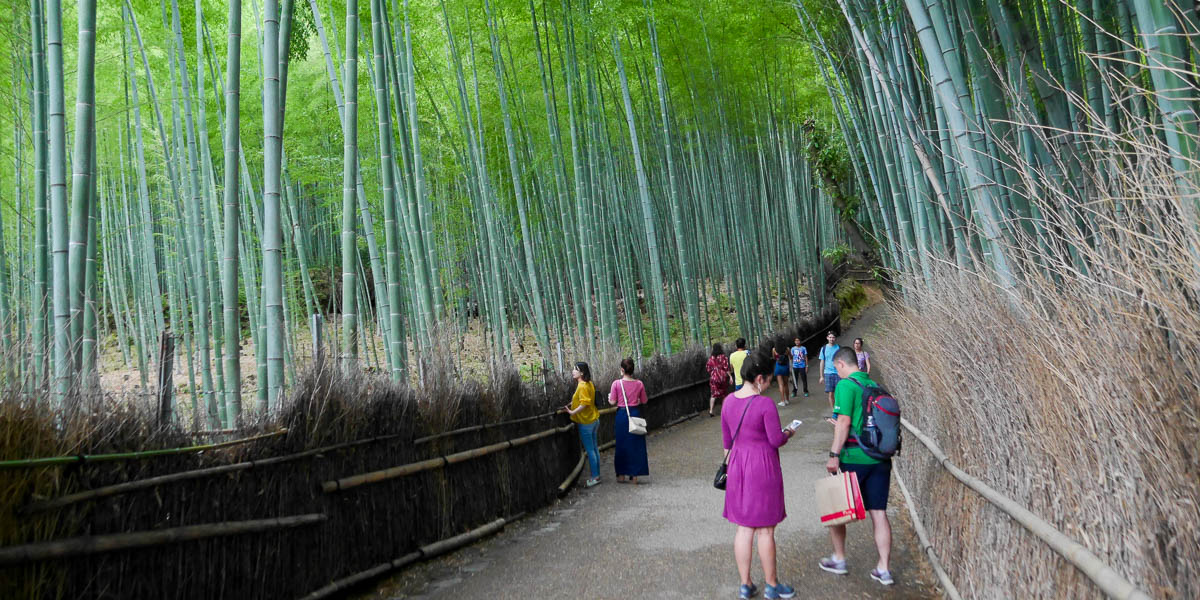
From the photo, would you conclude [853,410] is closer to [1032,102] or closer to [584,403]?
[1032,102]

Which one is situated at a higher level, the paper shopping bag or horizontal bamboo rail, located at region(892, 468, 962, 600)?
the paper shopping bag

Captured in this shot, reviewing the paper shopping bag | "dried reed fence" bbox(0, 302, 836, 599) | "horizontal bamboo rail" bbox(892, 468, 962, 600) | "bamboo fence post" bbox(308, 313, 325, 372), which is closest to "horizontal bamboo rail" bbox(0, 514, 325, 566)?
"dried reed fence" bbox(0, 302, 836, 599)

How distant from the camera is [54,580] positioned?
221 centimetres

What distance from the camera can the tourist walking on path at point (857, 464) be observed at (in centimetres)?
341

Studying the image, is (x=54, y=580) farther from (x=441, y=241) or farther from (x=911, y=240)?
(x=441, y=241)

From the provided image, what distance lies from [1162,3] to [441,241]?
11.7m

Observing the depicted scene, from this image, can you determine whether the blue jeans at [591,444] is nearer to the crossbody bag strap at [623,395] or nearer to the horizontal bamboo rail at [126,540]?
the crossbody bag strap at [623,395]

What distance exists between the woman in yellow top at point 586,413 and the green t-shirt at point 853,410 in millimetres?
2793

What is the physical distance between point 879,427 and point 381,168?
3113mm

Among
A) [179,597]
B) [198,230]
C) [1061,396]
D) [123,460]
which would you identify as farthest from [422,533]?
[198,230]

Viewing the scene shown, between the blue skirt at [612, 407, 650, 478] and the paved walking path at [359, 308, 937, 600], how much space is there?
0.12 m

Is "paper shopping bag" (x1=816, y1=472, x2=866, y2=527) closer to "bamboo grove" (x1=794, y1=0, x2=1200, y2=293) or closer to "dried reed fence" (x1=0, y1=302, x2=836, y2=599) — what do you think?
"bamboo grove" (x1=794, y1=0, x2=1200, y2=293)

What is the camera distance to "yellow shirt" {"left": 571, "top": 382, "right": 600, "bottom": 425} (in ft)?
20.0

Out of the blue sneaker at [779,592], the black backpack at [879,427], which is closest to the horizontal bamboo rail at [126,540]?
the blue sneaker at [779,592]
